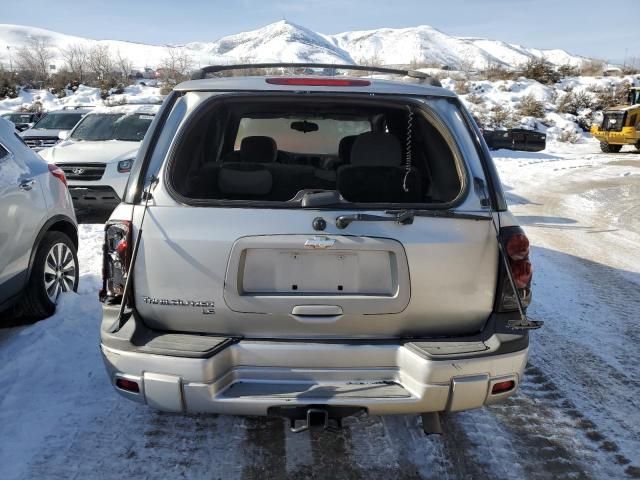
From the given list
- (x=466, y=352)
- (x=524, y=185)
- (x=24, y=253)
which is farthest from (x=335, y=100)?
(x=524, y=185)

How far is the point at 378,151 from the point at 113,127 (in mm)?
8592

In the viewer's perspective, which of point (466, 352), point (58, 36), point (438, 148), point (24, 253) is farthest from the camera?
point (58, 36)

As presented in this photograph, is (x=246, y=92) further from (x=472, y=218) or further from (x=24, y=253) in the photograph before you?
(x=24, y=253)

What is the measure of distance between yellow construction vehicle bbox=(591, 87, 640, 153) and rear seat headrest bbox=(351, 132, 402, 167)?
22594 millimetres

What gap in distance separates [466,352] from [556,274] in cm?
423

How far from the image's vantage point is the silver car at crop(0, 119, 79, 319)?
4172mm

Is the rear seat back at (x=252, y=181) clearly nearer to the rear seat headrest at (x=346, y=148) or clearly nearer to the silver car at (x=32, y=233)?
the rear seat headrest at (x=346, y=148)

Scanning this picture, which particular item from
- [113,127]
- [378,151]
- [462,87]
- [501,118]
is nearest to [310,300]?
[378,151]

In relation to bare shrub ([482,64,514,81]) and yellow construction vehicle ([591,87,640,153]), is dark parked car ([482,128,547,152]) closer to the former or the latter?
yellow construction vehicle ([591,87,640,153])

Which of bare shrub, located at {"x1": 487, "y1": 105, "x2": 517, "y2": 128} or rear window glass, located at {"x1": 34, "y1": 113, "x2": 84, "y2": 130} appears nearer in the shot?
rear window glass, located at {"x1": 34, "y1": 113, "x2": 84, "y2": 130}

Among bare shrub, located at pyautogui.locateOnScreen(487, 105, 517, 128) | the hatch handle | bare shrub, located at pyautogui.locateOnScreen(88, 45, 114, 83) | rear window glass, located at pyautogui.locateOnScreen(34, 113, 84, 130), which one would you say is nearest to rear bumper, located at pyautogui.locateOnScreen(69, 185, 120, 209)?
the hatch handle

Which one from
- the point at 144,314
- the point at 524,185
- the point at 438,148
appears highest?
the point at 438,148

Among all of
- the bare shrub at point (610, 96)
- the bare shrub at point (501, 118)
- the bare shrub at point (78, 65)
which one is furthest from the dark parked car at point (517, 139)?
the bare shrub at point (78, 65)

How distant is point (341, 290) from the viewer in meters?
2.56
